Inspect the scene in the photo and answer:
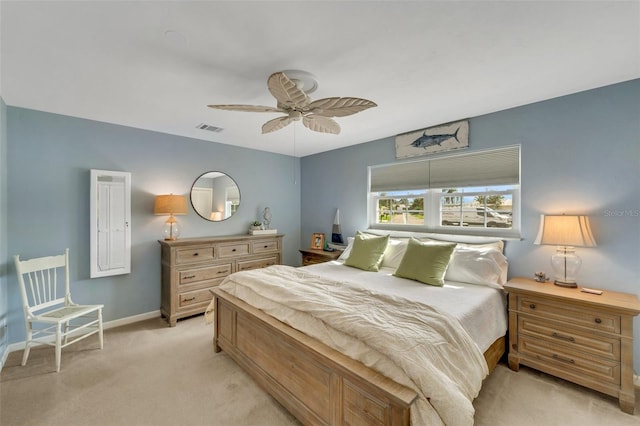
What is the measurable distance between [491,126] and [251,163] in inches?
140

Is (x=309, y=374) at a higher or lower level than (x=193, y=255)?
lower

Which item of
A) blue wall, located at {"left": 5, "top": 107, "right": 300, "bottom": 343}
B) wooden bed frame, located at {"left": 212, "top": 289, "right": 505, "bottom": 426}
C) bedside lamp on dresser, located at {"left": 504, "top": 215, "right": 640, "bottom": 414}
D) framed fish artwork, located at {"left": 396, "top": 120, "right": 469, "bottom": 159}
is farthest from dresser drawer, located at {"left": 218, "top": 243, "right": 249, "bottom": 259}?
bedside lamp on dresser, located at {"left": 504, "top": 215, "right": 640, "bottom": 414}

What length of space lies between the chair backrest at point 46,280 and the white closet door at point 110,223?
0.92 ft

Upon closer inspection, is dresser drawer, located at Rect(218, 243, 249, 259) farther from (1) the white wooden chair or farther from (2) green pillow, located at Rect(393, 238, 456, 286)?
(2) green pillow, located at Rect(393, 238, 456, 286)

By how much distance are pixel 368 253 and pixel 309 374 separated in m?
1.82

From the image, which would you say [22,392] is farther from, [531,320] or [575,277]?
[575,277]

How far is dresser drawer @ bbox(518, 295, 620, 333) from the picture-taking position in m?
2.00

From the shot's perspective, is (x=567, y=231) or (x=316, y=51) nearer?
(x=316, y=51)

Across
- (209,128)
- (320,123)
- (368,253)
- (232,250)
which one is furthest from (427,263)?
(209,128)

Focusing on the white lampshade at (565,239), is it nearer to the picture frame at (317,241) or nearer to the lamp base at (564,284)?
the lamp base at (564,284)

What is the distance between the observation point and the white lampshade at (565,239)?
2275mm

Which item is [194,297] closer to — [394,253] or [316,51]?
[394,253]

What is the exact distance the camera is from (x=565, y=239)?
2.31 meters

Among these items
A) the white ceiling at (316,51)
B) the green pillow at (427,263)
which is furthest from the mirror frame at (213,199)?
the green pillow at (427,263)
